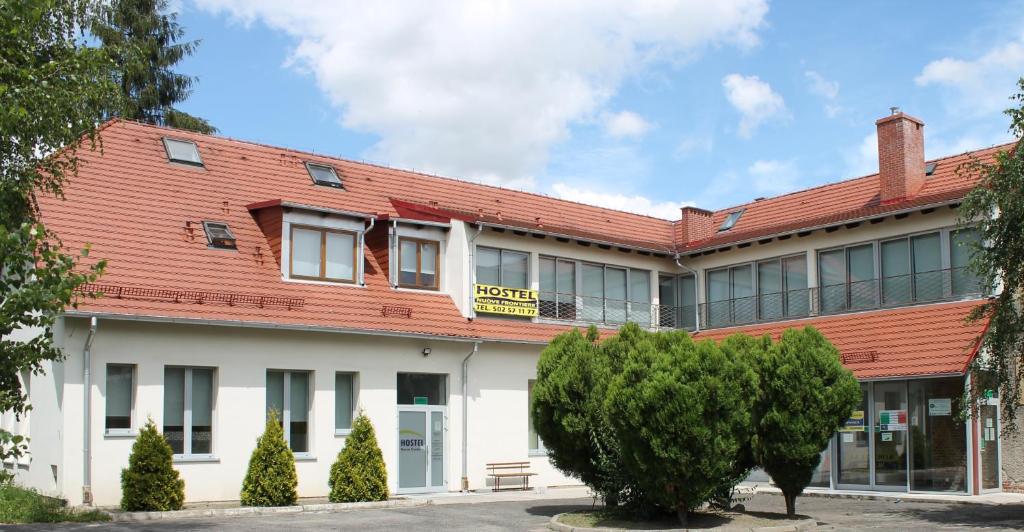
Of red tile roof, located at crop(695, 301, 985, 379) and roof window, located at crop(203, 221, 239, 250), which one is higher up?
roof window, located at crop(203, 221, 239, 250)

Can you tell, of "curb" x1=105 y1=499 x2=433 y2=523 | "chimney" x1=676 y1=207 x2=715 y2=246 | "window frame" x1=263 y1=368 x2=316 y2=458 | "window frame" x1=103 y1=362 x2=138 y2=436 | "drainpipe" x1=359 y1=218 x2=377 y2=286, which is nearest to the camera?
"curb" x1=105 y1=499 x2=433 y2=523

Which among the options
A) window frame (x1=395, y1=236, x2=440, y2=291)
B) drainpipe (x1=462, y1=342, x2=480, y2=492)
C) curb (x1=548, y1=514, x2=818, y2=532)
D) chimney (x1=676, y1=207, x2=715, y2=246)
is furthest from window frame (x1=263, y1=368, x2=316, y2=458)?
chimney (x1=676, y1=207, x2=715, y2=246)

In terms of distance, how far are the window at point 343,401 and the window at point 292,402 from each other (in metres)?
0.67

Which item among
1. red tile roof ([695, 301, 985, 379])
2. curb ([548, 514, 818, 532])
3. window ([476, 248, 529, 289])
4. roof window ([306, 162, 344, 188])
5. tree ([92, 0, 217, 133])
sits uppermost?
tree ([92, 0, 217, 133])

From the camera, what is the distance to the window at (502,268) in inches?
1013

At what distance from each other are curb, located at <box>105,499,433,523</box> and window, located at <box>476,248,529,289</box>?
6501 millimetres

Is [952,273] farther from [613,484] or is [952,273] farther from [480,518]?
[480,518]

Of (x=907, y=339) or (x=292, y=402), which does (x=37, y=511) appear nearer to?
(x=292, y=402)

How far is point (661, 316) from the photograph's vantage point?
30.1 m

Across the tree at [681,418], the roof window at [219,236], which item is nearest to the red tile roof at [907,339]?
the tree at [681,418]

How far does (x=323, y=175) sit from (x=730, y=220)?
40.1ft

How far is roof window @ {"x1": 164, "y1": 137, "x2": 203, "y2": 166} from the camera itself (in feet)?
79.1

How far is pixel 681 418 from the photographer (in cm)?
1488

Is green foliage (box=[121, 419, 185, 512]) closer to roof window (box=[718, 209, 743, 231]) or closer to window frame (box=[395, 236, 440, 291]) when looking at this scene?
window frame (box=[395, 236, 440, 291])
